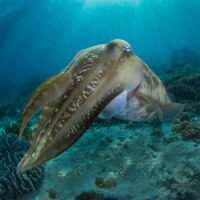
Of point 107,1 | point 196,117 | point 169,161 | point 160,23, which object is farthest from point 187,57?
point 160,23

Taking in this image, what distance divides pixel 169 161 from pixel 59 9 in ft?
148

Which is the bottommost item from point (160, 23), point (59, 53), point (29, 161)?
point (59, 53)

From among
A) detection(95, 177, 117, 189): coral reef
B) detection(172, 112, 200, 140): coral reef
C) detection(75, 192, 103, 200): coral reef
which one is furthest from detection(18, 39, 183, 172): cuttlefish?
detection(172, 112, 200, 140): coral reef

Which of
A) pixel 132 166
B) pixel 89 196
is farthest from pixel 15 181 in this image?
pixel 132 166

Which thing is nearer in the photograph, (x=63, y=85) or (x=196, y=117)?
(x=63, y=85)

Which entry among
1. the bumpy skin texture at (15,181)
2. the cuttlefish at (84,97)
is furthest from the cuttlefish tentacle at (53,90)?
the bumpy skin texture at (15,181)

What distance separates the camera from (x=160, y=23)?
11400cm

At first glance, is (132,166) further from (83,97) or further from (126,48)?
(83,97)

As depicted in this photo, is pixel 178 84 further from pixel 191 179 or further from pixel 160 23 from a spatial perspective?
pixel 160 23

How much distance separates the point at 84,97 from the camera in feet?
7.00

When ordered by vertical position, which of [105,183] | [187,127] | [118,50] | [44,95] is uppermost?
[118,50]

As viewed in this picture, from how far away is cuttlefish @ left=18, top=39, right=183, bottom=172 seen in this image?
199cm

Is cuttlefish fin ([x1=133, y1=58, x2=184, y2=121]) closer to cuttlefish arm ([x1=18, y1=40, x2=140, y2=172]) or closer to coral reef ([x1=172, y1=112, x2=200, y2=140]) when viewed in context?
cuttlefish arm ([x1=18, y1=40, x2=140, y2=172])

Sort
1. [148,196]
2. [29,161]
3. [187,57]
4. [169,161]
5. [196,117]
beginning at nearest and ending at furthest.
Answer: [29,161]
[148,196]
[169,161]
[196,117]
[187,57]
